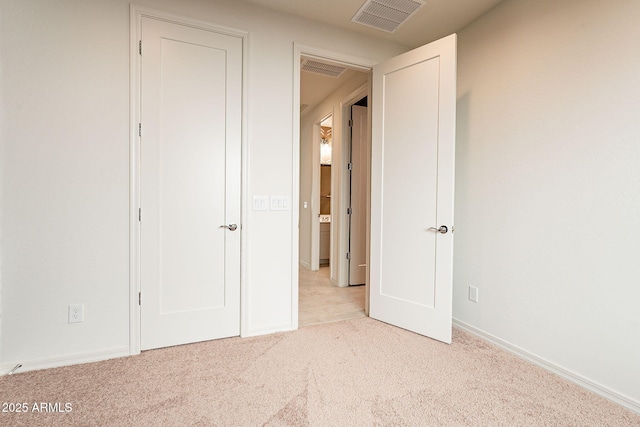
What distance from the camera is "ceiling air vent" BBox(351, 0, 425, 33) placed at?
2.35 meters

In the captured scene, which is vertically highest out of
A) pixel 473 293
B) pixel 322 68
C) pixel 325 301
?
pixel 322 68

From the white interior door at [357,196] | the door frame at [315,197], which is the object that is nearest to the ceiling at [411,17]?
the white interior door at [357,196]

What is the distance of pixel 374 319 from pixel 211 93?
7.89ft

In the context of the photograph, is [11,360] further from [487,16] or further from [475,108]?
[487,16]

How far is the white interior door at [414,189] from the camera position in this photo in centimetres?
234

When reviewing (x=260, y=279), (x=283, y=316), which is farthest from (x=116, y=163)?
(x=283, y=316)

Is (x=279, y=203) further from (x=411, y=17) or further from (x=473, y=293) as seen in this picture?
(x=411, y=17)

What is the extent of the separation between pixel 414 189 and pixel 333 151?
76.6 inches

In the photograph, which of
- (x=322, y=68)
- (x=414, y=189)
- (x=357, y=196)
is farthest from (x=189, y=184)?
(x=357, y=196)

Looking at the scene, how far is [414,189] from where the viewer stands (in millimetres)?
2537

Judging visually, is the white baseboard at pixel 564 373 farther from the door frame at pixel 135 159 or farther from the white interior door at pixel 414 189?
the door frame at pixel 135 159

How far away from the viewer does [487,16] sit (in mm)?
2471

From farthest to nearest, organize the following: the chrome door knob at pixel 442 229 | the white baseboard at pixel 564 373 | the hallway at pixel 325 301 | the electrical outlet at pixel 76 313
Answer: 1. the hallway at pixel 325 301
2. the chrome door knob at pixel 442 229
3. the electrical outlet at pixel 76 313
4. the white baseboard at pixel 564 373

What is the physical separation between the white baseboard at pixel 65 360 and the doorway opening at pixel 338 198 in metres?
1.48
